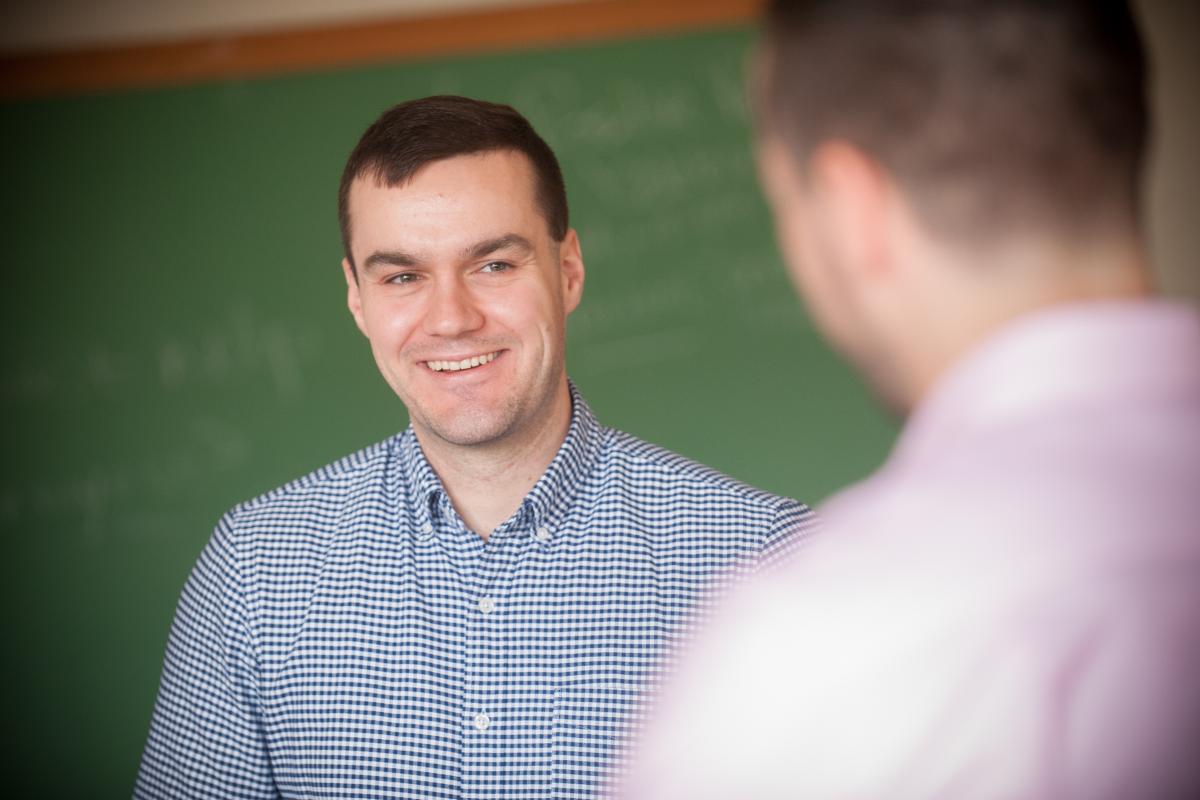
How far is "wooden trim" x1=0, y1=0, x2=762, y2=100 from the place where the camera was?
2748 millimetres

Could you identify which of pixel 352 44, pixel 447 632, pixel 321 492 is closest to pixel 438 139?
pixel 321 492

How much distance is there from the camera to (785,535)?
1.61m

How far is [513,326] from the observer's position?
1640 millimetres

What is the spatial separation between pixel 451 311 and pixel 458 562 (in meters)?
0.34

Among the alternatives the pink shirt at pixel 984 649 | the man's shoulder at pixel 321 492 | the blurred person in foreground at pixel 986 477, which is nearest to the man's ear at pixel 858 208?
the blurred person in foreground at pixel 986 477

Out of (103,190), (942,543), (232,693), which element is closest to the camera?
(942,543)

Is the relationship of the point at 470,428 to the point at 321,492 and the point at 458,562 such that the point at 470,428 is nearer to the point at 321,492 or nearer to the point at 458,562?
the point at 458,562

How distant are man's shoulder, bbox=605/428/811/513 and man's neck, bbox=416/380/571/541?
0.10 m

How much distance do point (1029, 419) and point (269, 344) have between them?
242 cm

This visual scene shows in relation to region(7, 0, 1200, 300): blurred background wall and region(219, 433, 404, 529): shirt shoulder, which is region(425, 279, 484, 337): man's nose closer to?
region(219, 433, 404, 529): shirt shoulder

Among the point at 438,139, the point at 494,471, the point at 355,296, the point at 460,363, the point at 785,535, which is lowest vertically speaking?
the point at 785,535

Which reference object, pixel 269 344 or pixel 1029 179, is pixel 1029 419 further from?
pixel 269 344

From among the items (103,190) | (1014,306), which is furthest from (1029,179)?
(103,190)

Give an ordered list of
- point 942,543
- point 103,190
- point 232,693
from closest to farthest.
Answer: point 942,543, point 232,693, point 103,190
